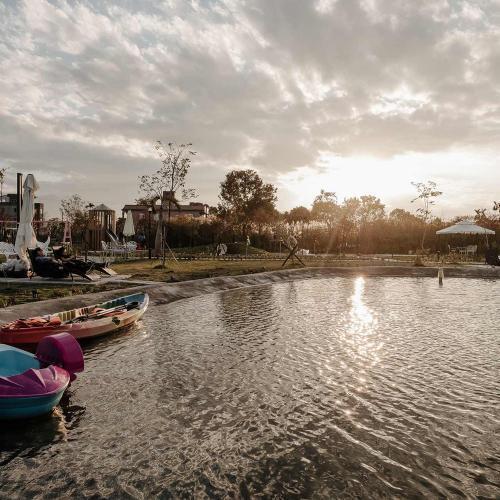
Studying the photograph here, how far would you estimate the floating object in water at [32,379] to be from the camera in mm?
6551

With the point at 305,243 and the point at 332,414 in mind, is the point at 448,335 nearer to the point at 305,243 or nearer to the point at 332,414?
the point at 332,414

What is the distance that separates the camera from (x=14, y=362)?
7039mm

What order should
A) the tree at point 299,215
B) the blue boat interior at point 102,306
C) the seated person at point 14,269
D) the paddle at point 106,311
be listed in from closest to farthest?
the blue boat interior at point 102,306 < the paddle at point 106,311 < the seated person at point 14,269 < the tree at point 299,215

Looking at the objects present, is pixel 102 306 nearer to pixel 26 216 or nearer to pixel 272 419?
pixel 26 216

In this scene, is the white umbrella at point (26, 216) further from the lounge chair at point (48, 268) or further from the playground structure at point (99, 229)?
the playground structure at point (99, 229)

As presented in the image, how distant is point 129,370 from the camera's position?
9625 mm

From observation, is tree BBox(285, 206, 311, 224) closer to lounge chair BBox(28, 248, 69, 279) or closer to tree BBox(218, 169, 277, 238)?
tree BBox(218, 169, 277, 238)

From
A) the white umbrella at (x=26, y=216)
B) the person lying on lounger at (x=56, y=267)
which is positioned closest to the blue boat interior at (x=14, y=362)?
the person lying on lounger at (x=56, y=267)

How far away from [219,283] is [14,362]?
1677 centimetres

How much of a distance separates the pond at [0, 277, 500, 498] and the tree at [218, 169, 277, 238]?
1727 inches

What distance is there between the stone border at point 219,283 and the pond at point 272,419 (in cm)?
278

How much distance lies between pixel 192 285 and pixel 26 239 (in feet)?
25.4

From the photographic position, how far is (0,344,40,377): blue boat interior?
6840mm

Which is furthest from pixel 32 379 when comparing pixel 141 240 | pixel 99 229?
pixel 141 240
